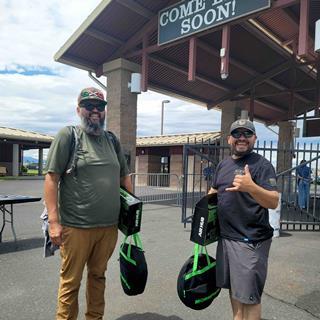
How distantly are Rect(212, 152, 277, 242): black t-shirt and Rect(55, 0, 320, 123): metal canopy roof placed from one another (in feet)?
19.7

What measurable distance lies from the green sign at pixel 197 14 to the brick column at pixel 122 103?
66.2 inches

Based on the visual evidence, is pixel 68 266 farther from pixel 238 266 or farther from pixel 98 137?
pixel 238 266

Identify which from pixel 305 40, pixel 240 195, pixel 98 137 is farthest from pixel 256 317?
pixel 305 40

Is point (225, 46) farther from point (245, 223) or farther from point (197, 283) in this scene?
point (197, 283)

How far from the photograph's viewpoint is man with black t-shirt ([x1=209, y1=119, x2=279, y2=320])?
2332 millimetres

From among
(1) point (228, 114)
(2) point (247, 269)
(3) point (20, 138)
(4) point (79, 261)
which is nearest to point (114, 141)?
(4) point (79, 261)

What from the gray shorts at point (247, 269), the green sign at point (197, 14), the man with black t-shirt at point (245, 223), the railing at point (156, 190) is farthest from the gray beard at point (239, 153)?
the railing at point (156, 190)

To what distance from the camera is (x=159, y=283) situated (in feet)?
13.2

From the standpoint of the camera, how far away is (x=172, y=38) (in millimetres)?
8852

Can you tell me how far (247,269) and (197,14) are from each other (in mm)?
7455

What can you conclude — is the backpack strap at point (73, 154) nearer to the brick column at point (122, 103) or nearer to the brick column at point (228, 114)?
the brick column at point (122, 103)

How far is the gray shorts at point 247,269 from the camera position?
2336mm

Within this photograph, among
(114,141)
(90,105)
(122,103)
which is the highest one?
(122,103)

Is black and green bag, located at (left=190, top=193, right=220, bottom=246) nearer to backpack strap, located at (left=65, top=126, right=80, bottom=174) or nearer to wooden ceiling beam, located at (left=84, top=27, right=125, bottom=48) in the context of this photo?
backpack strap, located at (left=65, top=126, right=80, bottom=174)
